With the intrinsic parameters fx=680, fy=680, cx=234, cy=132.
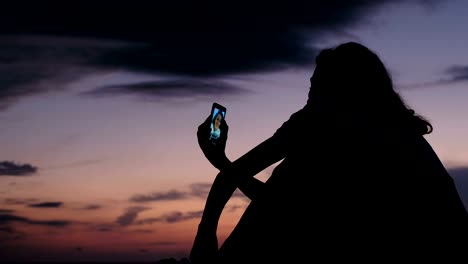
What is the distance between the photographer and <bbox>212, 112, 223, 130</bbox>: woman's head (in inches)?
186

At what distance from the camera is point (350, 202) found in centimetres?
370

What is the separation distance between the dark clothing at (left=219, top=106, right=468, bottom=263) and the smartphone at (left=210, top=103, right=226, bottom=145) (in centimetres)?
84

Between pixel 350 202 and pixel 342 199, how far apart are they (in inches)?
1.8

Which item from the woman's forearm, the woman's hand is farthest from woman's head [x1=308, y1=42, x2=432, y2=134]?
the woman's hand

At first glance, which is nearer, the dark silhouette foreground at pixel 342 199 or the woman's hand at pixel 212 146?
the dark silhouette foreground at pixel 342 199

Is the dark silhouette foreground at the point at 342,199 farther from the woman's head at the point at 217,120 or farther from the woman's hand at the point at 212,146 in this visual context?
the woman's head at the point at 217,120

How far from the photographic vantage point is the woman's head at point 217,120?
15.5 ft

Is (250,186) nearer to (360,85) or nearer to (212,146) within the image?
(212,146)

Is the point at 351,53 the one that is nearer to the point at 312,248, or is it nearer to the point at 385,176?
the point at 385,176

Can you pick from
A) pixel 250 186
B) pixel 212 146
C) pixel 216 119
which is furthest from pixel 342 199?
pixel 216 119

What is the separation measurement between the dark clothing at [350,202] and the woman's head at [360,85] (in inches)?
9.1

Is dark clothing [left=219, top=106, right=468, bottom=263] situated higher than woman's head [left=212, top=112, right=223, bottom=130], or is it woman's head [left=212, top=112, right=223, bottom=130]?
woman's head [left=212, top=112, right=223, bottom=130]

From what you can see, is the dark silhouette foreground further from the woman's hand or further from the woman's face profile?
the woman's face profile

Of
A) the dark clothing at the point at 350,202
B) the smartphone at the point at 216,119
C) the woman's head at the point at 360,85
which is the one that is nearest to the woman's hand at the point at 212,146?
the smartphone at the point at 216,119
